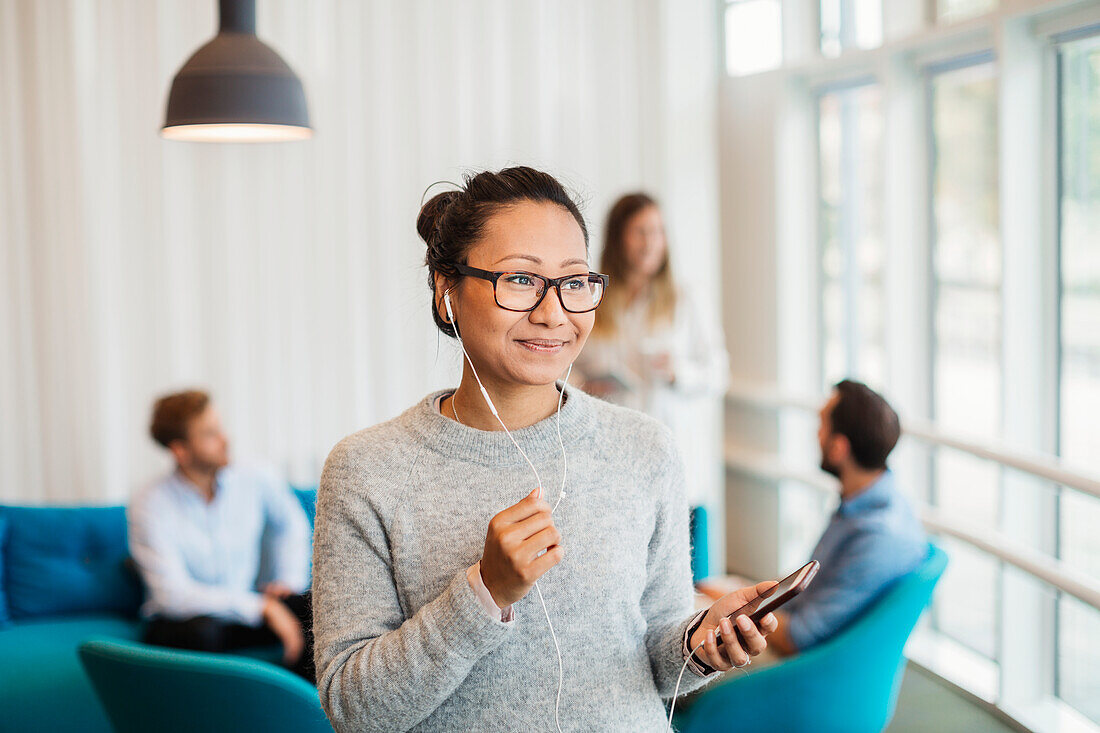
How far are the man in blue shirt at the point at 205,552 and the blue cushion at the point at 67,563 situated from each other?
8.9 inches

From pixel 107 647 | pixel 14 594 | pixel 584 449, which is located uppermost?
pixel 584 449

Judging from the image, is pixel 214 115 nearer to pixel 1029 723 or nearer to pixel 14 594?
pixel 14 594

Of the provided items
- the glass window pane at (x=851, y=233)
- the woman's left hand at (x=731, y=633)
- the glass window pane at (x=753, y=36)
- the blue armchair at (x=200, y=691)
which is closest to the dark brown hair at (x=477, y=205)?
the woman's left hand at (x=731, y=633)

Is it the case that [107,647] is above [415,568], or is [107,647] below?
below

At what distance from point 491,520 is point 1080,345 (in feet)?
8.49

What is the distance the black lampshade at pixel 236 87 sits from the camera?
243 centimetres

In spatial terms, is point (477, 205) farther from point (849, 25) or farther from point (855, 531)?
point (849, 25)

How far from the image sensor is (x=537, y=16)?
4398 millimetres

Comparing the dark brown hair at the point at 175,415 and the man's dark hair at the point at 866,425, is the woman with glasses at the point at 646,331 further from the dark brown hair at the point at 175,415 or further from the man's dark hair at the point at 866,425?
the dark brown hair at the point at 175,415

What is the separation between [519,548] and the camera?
1039mm

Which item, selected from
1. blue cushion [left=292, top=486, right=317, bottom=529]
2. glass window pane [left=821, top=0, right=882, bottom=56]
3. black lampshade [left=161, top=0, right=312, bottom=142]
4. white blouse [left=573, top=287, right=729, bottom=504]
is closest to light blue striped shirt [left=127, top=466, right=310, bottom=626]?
blue cushion [left=292, top=486, right=317, bottom=529]

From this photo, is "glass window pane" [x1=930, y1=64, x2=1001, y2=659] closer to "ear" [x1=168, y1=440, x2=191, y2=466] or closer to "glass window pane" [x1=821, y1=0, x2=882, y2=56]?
"glass window pane" [x1=821, y1=0, x2=882, y2=56]

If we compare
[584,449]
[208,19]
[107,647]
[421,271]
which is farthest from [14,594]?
[584,449]

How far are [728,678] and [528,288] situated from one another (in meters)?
1.56
